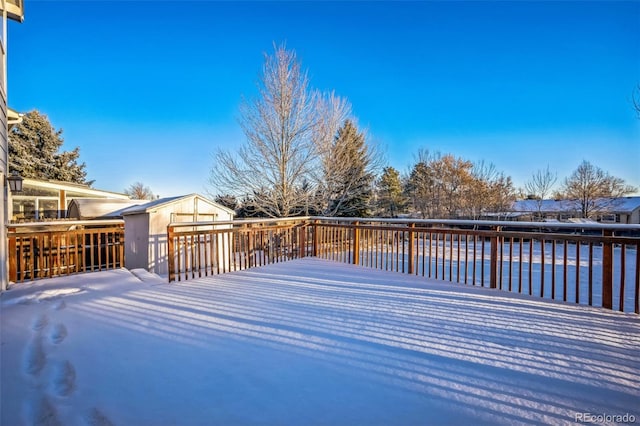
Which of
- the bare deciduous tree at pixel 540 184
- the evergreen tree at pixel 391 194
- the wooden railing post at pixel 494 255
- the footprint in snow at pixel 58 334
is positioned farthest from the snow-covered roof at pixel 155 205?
the bare deciduous tree at pixel 540 184

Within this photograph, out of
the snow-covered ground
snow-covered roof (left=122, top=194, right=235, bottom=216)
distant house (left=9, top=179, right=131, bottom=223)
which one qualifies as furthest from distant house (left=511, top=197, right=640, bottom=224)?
distant house (left=9, top=179, right=131, bottom=223)

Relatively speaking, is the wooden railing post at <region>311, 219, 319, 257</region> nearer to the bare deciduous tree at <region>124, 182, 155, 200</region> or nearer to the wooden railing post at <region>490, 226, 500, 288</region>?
the wooden railing post at <region>490, 226, 500, 288</region>

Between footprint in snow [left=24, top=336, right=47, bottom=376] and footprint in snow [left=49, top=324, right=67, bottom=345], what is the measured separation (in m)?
0.07

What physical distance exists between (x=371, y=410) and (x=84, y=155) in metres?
26.0

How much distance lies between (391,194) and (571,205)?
11553 millimetres

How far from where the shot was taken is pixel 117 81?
364 inches

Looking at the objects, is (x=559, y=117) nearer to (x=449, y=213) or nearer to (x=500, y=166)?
(x=500, y=166)

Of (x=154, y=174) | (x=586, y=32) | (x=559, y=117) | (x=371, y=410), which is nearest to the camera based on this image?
(x=371, y=410)

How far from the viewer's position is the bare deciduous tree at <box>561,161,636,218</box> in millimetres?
18353

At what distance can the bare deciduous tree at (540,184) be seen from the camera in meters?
18.9

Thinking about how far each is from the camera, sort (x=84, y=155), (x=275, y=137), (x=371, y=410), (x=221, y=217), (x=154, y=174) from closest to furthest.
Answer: (x=371, y=410)
(x=221, y=217)
(x=275, y=137)
(x=154, y=174)
(x=84, y=155)

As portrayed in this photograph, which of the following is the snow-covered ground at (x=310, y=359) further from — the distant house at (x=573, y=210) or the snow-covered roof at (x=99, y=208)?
the distant house at (x=573, y=210)

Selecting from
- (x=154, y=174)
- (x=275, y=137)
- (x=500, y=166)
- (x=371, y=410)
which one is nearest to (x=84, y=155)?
(x=154, y=174)

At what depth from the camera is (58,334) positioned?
231cm
